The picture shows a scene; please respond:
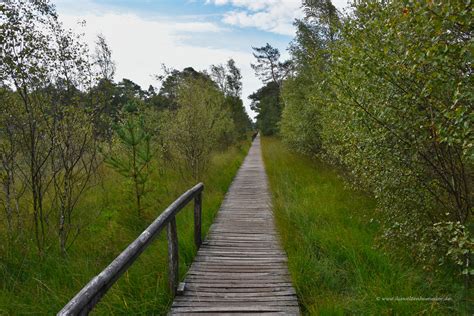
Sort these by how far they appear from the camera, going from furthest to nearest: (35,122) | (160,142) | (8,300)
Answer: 1. (160,142)
2. (35,122)
3. (8,300)

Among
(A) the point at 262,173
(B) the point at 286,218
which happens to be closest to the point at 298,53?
(A) the point at 262,173

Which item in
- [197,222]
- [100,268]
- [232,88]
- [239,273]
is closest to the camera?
[239,273]

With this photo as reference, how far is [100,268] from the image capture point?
4395 millimetres

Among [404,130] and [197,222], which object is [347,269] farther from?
[197,222]

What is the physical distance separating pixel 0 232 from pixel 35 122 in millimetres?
2040

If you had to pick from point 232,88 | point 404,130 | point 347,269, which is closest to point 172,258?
point 347,269

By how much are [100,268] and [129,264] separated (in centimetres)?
230

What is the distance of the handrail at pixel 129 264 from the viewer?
178 centimetres

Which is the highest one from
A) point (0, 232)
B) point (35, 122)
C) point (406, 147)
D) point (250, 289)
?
point (35, 122)

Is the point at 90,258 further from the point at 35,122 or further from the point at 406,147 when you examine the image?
the point at 406,147

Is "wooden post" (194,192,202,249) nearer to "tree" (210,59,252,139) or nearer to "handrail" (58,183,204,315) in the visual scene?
"handrail" (58,183,204,315)

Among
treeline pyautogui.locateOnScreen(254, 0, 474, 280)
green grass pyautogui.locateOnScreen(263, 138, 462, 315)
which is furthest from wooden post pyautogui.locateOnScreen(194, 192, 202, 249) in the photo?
treeline pyautogui.locateOnScreen(254, 0, 474, 280)

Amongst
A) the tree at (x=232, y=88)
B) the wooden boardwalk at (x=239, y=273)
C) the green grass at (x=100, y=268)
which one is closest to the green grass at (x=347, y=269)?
the wooden boardwalk at (x=239, y=273)

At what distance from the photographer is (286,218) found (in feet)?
20.5
